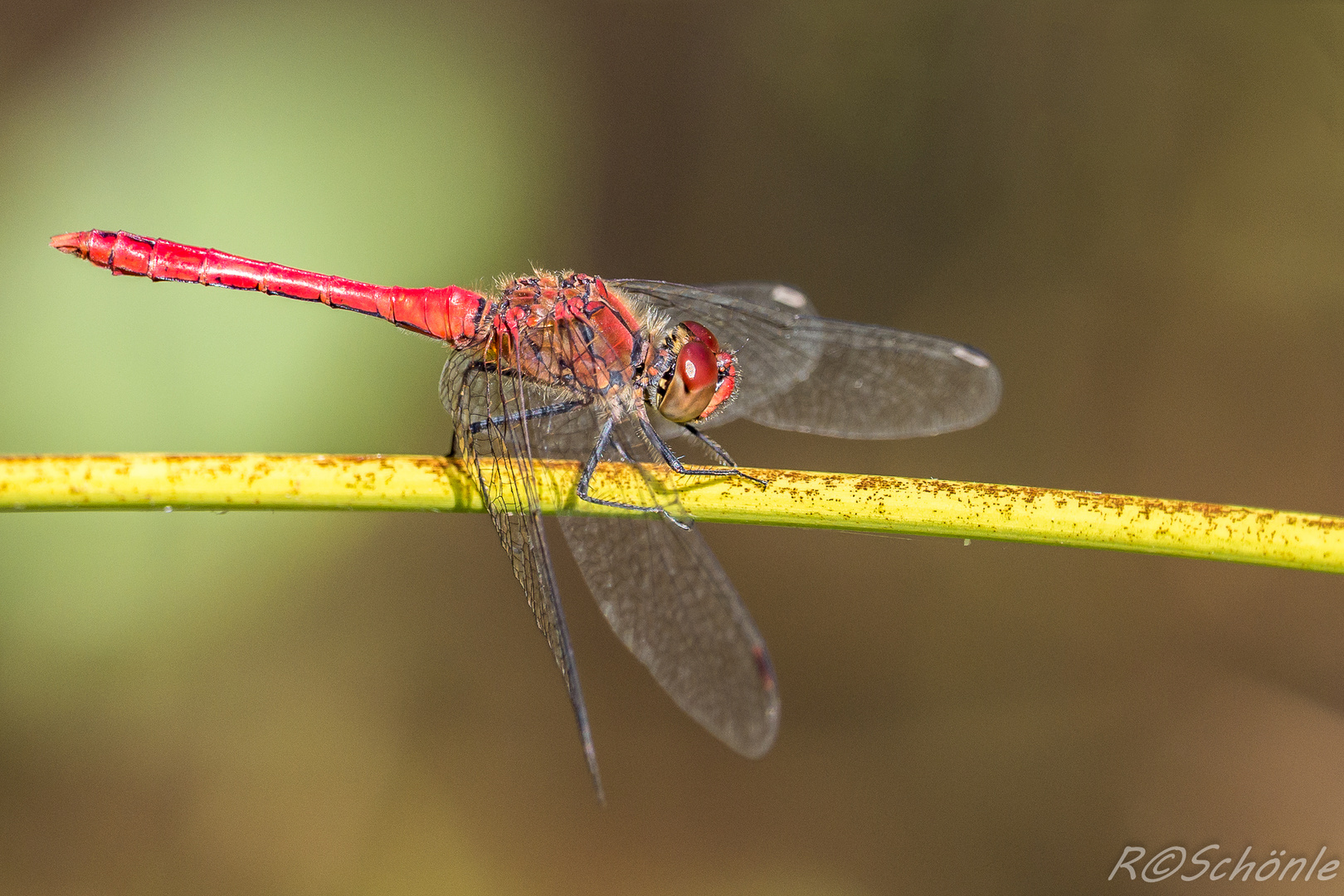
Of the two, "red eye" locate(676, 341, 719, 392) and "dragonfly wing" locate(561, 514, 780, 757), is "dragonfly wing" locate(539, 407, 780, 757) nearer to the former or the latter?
"dragonfly wing" locate(561, 514, 780, 757)

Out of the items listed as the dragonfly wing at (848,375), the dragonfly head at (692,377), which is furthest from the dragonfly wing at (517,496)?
the dragonfly wing at (848,375)

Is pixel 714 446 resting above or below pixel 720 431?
above

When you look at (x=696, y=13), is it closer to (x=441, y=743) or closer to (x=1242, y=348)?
(x=1242, y=348)

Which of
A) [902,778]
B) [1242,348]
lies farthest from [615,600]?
[1242,348]

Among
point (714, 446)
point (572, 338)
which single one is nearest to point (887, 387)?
point (714, 446)

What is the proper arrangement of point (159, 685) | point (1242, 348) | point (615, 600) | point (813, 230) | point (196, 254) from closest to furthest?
1. point (615, 600)
2. point (196, 254)
3. point (159, 685)
4. point (1242, 348)
5. point (813, 230)

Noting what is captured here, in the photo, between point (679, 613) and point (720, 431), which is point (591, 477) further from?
point (720, 431)

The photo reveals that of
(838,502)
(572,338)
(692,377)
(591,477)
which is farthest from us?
(572,338)
